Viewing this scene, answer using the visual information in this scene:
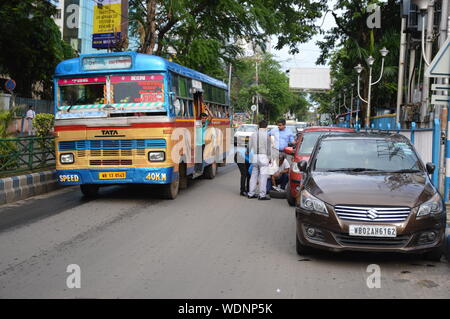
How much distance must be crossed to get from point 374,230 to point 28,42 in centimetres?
2711

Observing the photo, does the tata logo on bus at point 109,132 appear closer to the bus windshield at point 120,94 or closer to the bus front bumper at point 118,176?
the bus windshield at point 120,94

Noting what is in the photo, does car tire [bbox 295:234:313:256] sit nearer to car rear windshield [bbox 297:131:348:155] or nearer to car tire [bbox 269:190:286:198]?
car rear windshield [bbox 297:131:348:155]

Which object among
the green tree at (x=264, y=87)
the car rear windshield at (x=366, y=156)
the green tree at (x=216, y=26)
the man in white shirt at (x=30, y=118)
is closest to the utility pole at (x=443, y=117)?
the car rear windshield at (x=366, y=156)

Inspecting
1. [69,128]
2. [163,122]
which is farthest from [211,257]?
[69,128]

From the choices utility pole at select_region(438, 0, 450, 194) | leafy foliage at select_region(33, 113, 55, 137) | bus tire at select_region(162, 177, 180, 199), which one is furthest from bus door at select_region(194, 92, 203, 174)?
utility pole at select_region(438, 0, 450, 194)

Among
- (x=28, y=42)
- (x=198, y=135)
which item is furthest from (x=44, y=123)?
(x=28, y=42)

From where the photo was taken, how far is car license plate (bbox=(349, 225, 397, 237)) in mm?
5945

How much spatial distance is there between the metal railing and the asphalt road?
2.13 m

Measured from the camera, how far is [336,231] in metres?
6.07

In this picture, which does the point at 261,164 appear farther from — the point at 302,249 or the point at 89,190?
the point at 302,249

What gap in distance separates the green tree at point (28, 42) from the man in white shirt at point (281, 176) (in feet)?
63.5

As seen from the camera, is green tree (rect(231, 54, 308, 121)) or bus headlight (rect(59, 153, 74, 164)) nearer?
bus headlight (rect(59, 153, 74, 164))

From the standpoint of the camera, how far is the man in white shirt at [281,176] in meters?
13.0
